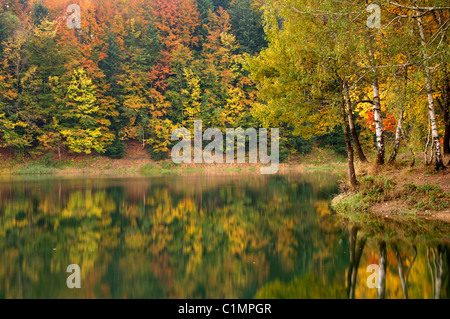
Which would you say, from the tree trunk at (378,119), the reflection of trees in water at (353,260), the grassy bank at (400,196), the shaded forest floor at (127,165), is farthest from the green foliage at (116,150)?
the reflection of trees in water at (353,260)

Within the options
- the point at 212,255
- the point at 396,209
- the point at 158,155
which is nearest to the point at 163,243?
the point at 212,255

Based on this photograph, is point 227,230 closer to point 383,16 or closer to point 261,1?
point 383,16

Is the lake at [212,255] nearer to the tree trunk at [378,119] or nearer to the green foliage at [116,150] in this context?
the tree trunk at [378,119]

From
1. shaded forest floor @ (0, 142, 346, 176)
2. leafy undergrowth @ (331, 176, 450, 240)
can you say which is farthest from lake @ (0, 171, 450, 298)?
shaded forest floor @ (0, 142, 346, 176)

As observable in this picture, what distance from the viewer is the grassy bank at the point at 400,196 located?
1188 cm

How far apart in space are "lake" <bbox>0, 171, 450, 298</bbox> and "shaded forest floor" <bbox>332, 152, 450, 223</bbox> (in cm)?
103

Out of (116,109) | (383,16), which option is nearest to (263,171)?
(116,109)

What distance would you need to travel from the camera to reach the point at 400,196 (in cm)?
1301

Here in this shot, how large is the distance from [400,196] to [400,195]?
0.03 metres

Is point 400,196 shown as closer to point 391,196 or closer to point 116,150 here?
point 391,196

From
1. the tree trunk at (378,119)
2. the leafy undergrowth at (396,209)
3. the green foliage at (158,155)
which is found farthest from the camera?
the green foliage at (158,155)

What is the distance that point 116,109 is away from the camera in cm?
4906

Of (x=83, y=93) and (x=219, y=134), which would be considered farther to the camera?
(x=219, y=134)
